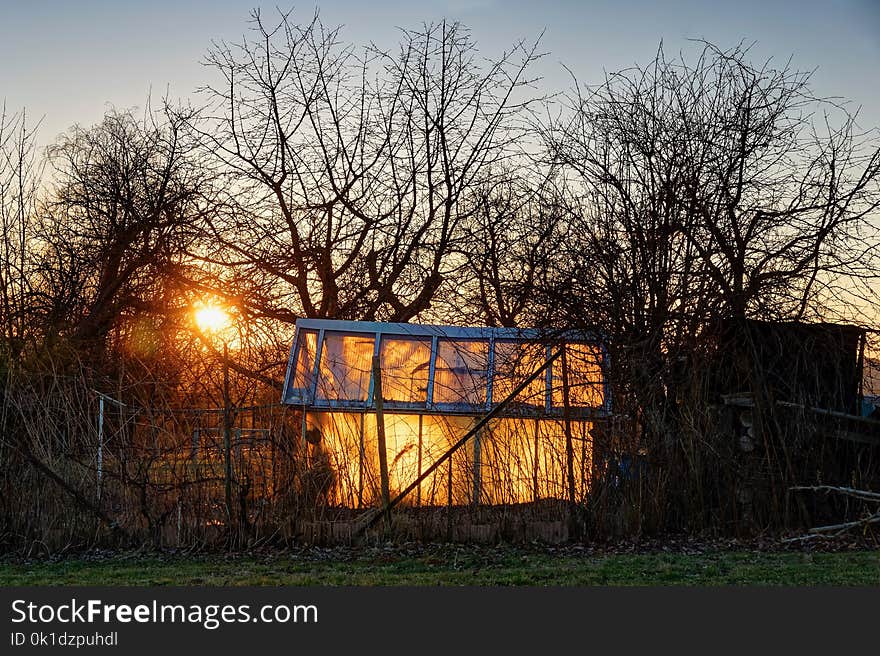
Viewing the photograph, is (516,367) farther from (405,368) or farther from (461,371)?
(405,368)

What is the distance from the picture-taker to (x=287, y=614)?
263 inches

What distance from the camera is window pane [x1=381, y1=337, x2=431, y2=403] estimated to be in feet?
42.8

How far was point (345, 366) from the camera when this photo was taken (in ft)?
45.0

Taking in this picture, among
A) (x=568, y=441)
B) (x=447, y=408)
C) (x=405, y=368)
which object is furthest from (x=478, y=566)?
(x=405, y=368)

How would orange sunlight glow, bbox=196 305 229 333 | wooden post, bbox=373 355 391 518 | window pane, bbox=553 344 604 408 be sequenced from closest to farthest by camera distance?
1. wooden post, bbox=373 355 391 518
2. window pane, bbox=553 344 604 408
3. orange sunlight glow, bbox=196 305 229 333

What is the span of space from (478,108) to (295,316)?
15.8 ft

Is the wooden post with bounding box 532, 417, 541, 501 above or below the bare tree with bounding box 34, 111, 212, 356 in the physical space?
below

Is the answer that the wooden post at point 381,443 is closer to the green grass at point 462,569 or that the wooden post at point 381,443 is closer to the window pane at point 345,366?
the green grass at point 462,569

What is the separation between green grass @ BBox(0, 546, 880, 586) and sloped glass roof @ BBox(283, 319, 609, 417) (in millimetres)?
2286

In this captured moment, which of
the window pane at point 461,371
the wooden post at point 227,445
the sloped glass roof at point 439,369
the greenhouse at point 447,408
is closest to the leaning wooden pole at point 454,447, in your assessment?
the greenhouse at point 447,408

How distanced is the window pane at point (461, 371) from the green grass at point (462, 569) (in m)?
2.75

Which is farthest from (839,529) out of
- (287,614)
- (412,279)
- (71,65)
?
(71,65)

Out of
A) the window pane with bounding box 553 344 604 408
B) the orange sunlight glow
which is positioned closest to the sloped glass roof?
the window pane with bounding box 553 344 604 408

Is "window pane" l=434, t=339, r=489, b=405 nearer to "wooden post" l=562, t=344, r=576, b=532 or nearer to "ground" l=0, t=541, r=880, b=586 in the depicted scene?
"wooden post" l=562, t=344, r=576, b=532
